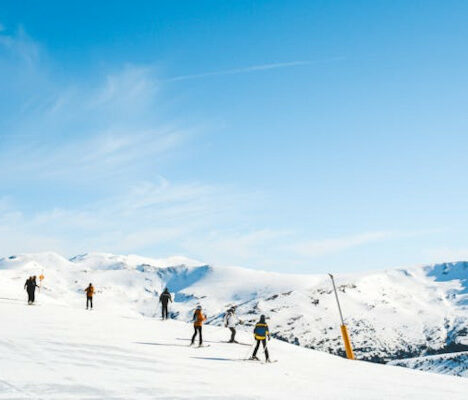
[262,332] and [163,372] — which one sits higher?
[262,332]

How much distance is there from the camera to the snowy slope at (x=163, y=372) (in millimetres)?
12555

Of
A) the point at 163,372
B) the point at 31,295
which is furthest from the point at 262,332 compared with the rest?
the point at 31,295

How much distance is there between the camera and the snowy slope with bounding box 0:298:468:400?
12555 mm

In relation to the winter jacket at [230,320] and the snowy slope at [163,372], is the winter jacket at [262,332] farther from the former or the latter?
the winter jacket at [230,320]

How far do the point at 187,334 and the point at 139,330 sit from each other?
112 inches

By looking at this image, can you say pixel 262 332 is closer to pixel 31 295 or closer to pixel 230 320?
pixel 230 320

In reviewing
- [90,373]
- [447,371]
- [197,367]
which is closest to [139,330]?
[197,367]

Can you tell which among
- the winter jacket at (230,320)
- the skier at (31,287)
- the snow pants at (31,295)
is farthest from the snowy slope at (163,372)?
the snow pants at (31,295)

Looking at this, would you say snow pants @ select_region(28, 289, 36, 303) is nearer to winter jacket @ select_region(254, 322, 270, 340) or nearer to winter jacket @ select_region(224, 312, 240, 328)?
winter jacket @ select_region(224, 312, 240, 328)

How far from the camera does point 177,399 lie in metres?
12.0

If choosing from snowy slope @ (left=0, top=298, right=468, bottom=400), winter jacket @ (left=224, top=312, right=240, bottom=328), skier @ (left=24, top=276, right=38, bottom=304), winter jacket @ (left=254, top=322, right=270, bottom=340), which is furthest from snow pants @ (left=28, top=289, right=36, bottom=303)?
winter jacket @ (left=254, top=322, right=270, bottom=340)

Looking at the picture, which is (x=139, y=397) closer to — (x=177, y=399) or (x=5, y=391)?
(x=177, y=399)

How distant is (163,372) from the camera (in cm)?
1589

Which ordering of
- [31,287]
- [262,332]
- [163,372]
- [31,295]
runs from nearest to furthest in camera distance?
1. [163,372]
2. [262,332]
3. [31,287]
4. [31,295]
